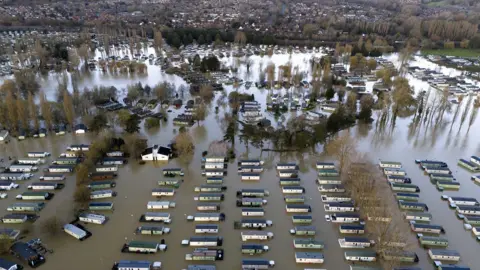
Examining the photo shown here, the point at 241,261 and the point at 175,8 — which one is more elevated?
the point at 175,8

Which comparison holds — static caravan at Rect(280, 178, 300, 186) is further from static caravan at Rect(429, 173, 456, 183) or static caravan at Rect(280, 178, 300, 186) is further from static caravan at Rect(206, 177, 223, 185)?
static caravan at Rect(429, 173, 456, 183)

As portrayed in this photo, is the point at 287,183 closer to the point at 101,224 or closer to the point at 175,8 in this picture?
the point at 101,224

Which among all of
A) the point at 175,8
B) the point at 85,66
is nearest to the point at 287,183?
the point at 85,66

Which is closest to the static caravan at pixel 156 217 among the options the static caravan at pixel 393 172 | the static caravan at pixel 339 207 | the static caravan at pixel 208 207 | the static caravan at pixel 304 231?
the static caravan at pixel 208 207

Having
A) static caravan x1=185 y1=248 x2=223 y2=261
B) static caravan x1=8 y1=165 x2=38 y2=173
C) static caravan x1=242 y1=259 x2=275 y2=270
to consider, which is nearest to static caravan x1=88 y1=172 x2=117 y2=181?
static caravan x1=8 y1=165 x2=38 y2=173

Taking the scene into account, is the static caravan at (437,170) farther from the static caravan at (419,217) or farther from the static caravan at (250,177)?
the static caravan at (250,177)

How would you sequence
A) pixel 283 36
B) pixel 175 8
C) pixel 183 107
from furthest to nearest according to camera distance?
pixel 175 8 → pixel 283 36 → pixel 183 107
